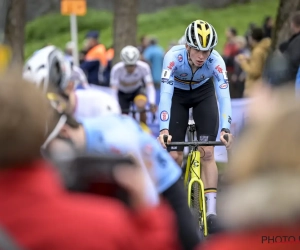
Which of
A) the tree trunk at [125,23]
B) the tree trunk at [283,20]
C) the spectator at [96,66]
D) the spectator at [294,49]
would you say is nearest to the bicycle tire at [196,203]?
the spectator at [294,49]

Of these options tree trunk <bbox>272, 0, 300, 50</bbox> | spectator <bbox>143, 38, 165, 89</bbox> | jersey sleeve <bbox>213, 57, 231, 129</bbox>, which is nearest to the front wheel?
jersey sleeve <bbox>213, 57, 231, 129</bbox>

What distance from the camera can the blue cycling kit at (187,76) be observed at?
7844 millimetres

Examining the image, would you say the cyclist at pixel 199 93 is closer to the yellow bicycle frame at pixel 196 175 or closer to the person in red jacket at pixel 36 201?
the yellow bicycle frame at pixel 196 175

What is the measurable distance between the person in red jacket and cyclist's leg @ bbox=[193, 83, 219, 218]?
5.31 metres

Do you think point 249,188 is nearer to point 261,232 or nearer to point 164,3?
point 261,232

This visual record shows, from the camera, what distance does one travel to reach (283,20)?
15625mm

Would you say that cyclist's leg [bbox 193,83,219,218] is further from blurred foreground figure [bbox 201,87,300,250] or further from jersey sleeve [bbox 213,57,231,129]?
blurred foreground figure [bbox 201,87,300,250]

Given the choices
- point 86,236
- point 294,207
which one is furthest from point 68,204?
point 294,207

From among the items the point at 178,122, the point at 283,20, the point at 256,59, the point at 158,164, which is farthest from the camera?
the point at 283,20

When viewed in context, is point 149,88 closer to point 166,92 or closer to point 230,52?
point 166,92

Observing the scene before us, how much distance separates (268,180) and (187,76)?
610 cm

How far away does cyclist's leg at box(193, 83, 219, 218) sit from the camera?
7922 mm

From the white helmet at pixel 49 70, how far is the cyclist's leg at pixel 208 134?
3803mm

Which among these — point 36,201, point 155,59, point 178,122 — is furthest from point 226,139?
point 155,59
